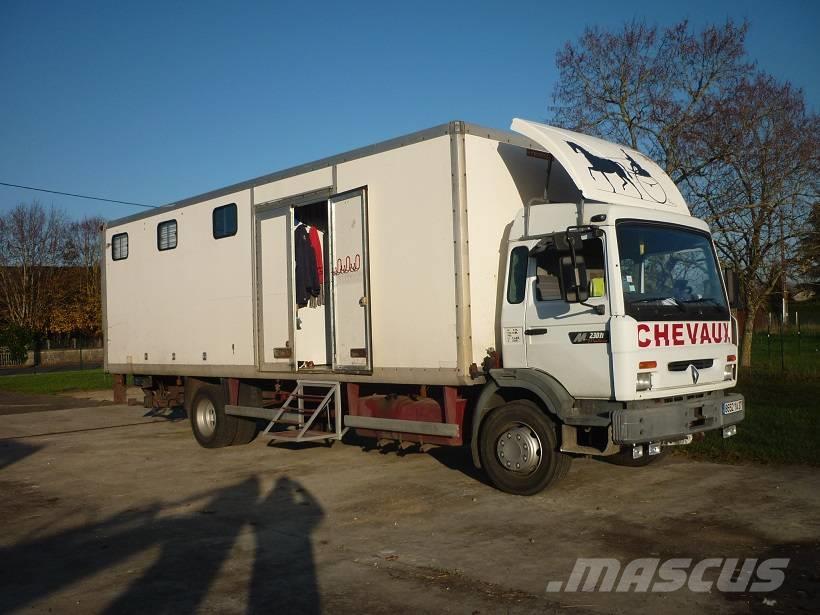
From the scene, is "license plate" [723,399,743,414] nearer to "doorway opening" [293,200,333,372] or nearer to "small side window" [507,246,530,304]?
"small side window" [507,246,530,304]

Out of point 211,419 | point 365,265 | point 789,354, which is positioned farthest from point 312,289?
point 789,354

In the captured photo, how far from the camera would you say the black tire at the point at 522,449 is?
25.4 ft

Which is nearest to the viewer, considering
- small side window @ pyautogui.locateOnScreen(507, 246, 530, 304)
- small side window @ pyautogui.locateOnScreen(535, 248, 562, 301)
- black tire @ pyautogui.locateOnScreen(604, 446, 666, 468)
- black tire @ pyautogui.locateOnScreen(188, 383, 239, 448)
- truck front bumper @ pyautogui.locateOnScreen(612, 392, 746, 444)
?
truck front bumper @ pyautogui.locateOnScreen(612, 392, 746, 444)

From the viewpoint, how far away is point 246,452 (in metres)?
11.9

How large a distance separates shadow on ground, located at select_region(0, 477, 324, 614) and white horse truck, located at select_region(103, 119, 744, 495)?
1.83 meters

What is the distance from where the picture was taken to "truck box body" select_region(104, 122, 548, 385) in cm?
838

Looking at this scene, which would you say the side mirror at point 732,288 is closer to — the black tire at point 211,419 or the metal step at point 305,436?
the metal step at point 305,436

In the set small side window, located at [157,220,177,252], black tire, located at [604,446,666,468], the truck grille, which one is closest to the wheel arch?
the truck grille

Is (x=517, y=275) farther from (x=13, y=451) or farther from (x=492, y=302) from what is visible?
(x=13, y=451)

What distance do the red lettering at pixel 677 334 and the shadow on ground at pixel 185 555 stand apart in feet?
12.5

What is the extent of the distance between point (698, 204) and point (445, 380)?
1071cm

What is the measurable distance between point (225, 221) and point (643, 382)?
695cm

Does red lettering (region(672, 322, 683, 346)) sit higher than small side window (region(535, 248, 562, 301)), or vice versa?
small side window (region(535, 248, 562, 301))

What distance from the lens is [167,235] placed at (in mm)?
13023
